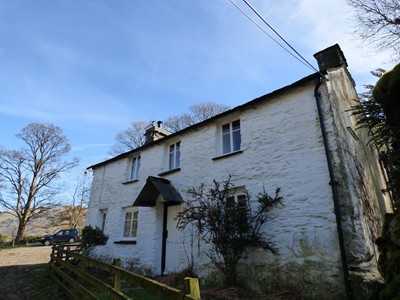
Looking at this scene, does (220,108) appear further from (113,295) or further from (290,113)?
(113,295)

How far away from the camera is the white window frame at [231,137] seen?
28.6 feet

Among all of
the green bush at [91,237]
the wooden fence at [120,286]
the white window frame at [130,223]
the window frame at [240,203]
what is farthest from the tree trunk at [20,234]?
the window frame at [240,203]

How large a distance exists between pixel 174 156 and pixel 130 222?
381 cm

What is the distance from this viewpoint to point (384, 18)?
1085 centimetres

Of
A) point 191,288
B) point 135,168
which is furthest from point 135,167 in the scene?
point 191,288

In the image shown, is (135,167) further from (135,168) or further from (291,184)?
(291,184)

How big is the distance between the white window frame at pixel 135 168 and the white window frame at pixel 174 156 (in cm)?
242

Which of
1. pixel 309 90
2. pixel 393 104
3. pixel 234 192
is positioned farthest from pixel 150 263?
pixel 393 104

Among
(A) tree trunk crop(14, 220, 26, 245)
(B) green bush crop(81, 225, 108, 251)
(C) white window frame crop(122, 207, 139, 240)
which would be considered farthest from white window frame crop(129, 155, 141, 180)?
(A) tree trunk crop(14, 220, 26, 245)

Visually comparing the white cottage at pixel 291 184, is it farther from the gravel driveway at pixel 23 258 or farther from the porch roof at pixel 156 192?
the gravel driveway at pixel 23 258

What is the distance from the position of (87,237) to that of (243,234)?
7692 mm

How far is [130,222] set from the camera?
1167cm

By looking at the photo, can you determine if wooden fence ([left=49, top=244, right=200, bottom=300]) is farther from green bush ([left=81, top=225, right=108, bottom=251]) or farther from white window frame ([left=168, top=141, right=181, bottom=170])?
white window frame ([left=168, top=141, right=181, bottom=170])

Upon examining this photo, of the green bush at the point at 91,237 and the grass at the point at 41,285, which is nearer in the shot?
the grass at the point at 41,285
